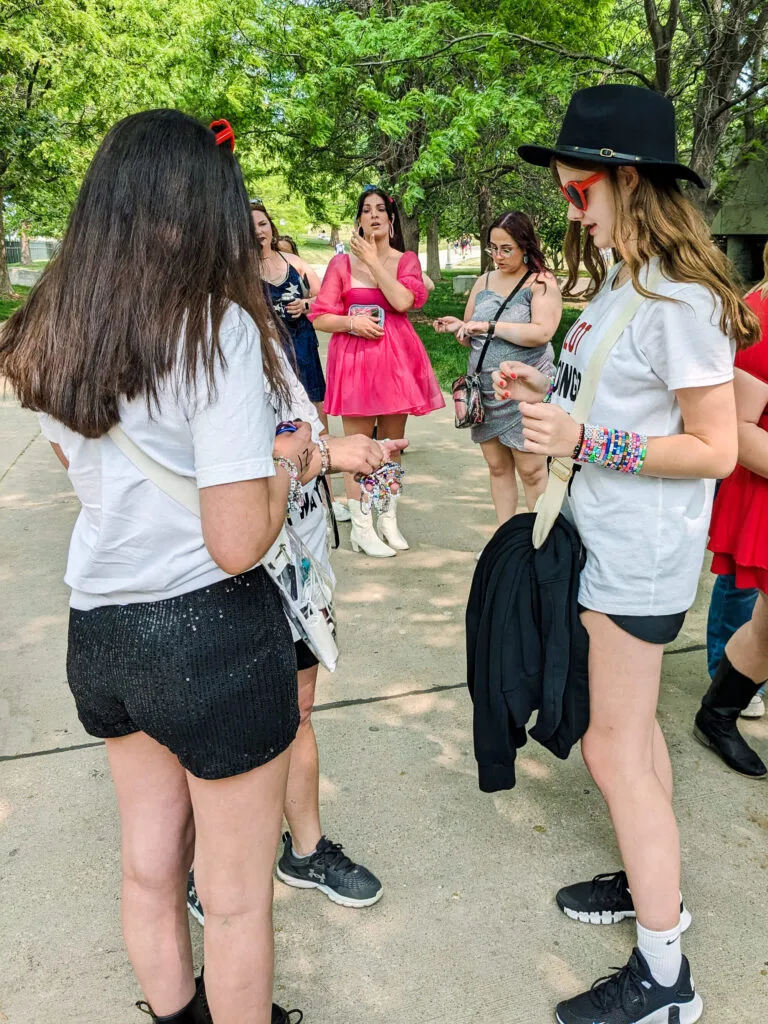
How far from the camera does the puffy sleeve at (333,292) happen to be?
4.81 m

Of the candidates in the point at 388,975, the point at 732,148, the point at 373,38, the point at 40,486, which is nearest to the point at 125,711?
the point at 388,975

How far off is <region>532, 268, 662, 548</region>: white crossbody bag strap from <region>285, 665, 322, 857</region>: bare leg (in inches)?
26.2

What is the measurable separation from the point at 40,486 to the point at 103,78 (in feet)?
46.8

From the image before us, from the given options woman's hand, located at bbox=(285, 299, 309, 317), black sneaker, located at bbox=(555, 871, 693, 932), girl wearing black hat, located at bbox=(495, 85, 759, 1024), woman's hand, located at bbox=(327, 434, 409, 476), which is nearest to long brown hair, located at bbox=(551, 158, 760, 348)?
girl wearing black hat, located at bbox=(495, 85, 759, 1024)

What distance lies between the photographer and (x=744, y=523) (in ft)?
8.48

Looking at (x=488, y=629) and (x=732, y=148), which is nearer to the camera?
(x=488, y=629)

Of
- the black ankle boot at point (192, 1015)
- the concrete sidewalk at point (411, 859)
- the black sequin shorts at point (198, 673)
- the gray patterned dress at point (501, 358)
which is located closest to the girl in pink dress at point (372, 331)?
the gray patterned dress at point (501, 358)

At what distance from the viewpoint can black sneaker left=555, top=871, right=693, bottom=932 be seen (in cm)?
227

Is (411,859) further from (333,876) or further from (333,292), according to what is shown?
(333,292)

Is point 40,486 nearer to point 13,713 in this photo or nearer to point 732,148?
point 13,713

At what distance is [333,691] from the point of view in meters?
3.46

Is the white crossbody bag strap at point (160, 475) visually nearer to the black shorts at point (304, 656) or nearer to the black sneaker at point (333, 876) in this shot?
the black shorts at point (304, 656)

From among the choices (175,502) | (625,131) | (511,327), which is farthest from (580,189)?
(511,327)

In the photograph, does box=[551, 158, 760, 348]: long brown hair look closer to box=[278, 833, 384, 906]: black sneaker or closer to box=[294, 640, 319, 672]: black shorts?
box=[294, 640, 319, 672]: black shorts
